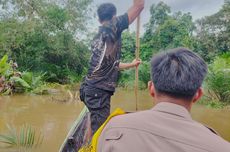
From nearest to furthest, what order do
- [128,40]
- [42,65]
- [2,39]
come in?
1. [2,39]
2. [42,65]
3. [128,40]

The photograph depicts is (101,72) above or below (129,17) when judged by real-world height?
below

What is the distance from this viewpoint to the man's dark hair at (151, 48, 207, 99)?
1.51m

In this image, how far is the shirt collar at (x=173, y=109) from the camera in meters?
1.48

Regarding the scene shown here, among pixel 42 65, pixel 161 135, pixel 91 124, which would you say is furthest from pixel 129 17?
pixel 42 65

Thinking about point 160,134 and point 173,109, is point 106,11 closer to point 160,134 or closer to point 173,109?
point 173,109

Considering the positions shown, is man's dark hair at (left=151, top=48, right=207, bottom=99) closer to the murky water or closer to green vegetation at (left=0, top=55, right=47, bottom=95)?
the murky water

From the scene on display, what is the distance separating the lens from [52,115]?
8773 mm

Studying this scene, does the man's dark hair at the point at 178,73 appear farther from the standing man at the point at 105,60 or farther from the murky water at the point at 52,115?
the murky water at the point at 52,115

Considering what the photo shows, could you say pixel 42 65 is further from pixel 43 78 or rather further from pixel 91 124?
pixel 91 124

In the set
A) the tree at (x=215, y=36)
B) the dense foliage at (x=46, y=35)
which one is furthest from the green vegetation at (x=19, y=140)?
the tree at (x=215, y=36)

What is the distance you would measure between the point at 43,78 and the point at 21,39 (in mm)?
1923

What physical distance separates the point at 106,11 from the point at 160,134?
7.68ft

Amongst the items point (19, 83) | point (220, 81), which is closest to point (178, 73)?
point (220, 81)

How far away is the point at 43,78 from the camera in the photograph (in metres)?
16.5
